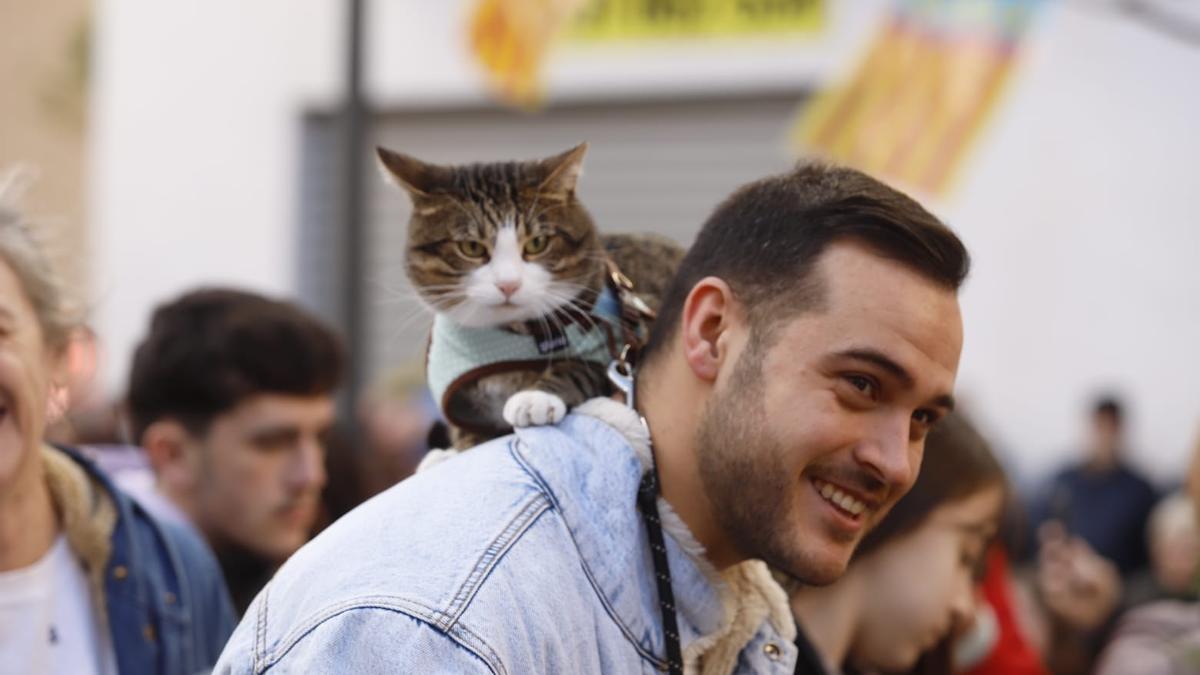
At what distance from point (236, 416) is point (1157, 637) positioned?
7.63ft

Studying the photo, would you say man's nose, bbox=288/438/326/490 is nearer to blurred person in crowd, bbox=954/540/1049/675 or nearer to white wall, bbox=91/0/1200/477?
blurred person in crowd, bbox=954/540/1049/675

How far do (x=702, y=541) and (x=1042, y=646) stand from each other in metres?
3.72

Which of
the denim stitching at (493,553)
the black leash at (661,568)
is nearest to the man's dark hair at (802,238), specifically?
the black leash at (661,568)

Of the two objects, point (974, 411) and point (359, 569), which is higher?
point (359, 569)

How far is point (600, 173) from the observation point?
10062 millimetres

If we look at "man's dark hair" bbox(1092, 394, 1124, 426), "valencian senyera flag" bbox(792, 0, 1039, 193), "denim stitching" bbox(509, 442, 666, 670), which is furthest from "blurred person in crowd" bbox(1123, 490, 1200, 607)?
"denim stitching" bbox(509, 442, 666, 670)

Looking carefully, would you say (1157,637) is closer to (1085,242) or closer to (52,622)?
(52,622)

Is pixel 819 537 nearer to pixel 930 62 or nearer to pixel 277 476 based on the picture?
pixel 277 476

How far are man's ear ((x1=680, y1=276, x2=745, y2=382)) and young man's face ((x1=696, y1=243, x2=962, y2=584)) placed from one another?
28mm

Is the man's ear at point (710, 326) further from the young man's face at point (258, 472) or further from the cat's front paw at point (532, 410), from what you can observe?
the young man's face at point (258, 472)

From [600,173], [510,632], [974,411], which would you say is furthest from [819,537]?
[600,173]

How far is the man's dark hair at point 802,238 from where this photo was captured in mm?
1898

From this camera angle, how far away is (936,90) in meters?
8.45

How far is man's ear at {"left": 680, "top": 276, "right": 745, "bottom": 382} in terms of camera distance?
193 cm
